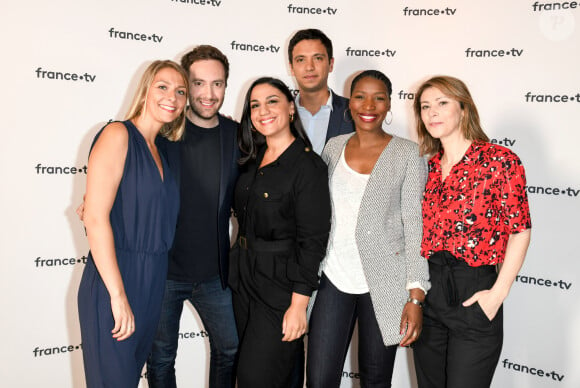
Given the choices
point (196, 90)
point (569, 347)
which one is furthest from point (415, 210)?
point (569, 347)

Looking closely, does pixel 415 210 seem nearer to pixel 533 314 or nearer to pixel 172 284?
pixel 172 284

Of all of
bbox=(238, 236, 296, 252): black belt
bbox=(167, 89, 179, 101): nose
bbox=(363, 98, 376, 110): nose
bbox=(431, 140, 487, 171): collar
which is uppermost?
bbox=(167, 89, 179, 101): nose

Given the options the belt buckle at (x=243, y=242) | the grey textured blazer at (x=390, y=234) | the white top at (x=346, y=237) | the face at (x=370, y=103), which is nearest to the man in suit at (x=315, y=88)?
the face at (x=370, y=103)

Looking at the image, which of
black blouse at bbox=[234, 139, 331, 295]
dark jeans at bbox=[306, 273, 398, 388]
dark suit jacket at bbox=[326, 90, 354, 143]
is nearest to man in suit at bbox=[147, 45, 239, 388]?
black blouse at bbox=[234, 139, 331, 295]

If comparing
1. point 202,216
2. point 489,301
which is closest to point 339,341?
point 489,301

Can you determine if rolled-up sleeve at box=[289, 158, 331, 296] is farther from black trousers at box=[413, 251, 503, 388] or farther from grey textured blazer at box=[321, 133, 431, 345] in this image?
black trousers at box=[413, 251, 503, 388]

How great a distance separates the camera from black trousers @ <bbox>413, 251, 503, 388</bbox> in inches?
77.2

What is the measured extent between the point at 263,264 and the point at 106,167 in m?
0.80

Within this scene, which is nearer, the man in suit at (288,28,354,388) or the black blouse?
the black blouse

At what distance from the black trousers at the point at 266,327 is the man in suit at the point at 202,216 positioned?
0.42 m

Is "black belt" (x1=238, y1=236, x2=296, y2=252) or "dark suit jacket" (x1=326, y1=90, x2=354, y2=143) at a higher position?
"dark suit jacket" (x1=326, y1=90, x2=354, y2=143)

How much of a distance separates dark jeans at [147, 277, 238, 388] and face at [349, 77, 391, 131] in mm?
1181

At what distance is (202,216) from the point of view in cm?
248

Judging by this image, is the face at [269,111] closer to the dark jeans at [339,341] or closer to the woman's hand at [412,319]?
the dark jeans at [339,341]
